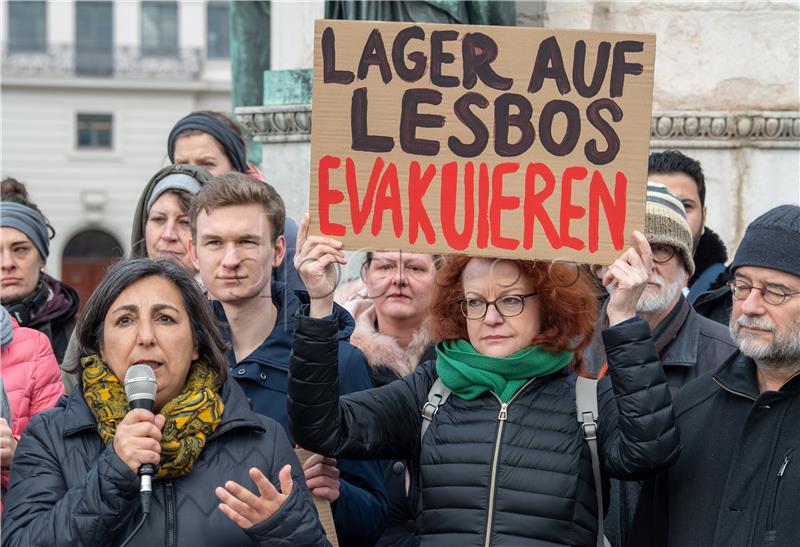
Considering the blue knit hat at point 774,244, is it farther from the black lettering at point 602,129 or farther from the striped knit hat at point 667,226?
the striped knit hat at point 667,226

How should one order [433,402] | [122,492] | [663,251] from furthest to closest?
[663,251]
[433,402]
[122,492]

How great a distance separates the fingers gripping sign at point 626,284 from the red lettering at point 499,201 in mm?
320

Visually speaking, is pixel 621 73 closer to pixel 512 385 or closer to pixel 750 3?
pixel 512 385

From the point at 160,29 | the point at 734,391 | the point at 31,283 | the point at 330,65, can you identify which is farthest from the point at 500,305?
the point at 160,29

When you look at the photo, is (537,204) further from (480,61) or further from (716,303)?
(716,303)

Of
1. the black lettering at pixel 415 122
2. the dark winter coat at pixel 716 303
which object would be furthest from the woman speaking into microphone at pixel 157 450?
the dark winter coat at pixel 716 303

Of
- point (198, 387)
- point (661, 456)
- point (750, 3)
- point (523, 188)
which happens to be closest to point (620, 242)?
point (523, 188)

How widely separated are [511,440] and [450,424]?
0.62 feet

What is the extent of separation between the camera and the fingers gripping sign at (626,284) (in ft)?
13.4

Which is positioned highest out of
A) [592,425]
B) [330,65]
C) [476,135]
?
[330,65]

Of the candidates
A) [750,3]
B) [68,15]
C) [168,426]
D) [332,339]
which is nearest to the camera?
[168,426]

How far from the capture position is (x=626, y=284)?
407 centimetres

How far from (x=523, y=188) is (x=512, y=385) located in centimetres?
58

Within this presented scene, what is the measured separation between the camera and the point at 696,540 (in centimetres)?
408
